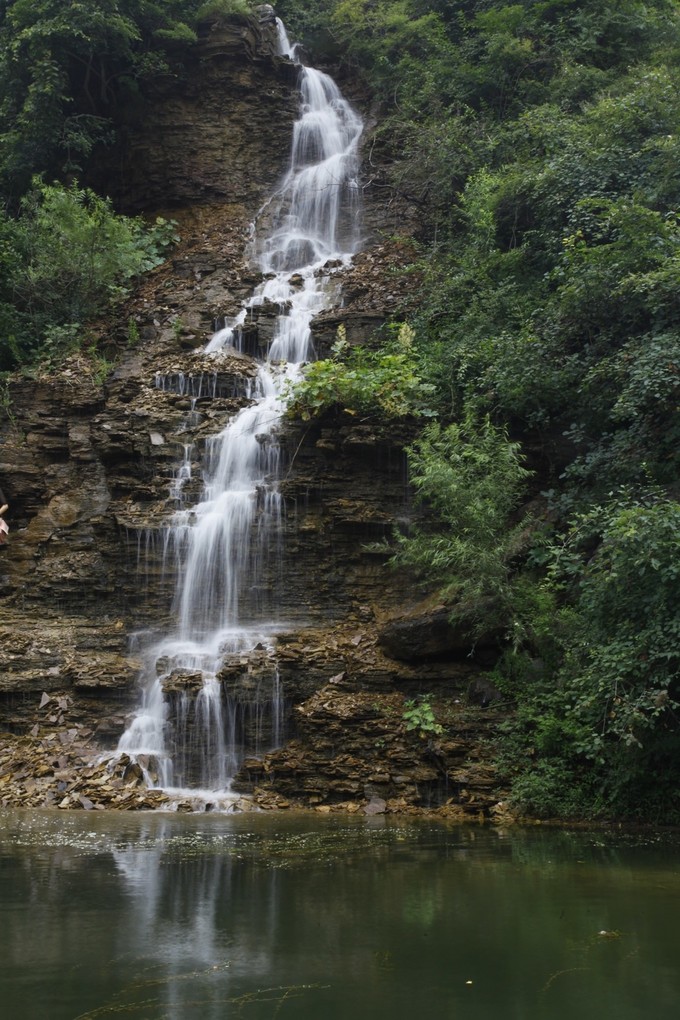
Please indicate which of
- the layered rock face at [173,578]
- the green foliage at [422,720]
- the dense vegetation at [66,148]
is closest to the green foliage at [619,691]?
the layered rock face at [173,578]

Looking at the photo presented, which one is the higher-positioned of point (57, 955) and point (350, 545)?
point (350, 545)

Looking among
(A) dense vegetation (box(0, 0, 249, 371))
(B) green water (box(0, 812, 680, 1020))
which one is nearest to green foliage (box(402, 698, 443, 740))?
(B) green water (box(0, 812, 680, 1020))

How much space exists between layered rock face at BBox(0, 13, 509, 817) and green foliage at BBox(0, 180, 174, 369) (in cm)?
86

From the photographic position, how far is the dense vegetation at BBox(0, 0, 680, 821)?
409 inches

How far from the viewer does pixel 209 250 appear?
77.9 feet

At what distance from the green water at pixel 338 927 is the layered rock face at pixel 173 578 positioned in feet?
8.98

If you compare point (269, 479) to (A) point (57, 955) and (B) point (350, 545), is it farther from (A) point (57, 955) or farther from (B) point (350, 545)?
(A) point (57, 955)

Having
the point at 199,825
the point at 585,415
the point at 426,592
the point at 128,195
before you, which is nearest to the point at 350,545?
the point at 426,592

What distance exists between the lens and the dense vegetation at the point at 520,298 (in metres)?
10.4

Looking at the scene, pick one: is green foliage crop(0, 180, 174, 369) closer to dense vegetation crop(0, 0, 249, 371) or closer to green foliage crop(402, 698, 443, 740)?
dense vegetation crop(0, 0, 249, 371)

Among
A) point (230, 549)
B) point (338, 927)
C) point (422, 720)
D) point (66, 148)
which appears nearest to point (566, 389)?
point (422, 720)

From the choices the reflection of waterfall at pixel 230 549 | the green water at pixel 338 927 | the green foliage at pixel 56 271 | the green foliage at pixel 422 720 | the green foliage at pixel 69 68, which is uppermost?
the green foliage at pixel 69 68

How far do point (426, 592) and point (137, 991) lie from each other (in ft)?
34.4

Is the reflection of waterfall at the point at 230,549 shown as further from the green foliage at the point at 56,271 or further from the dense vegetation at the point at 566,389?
the green foliage at the point at 56,271
